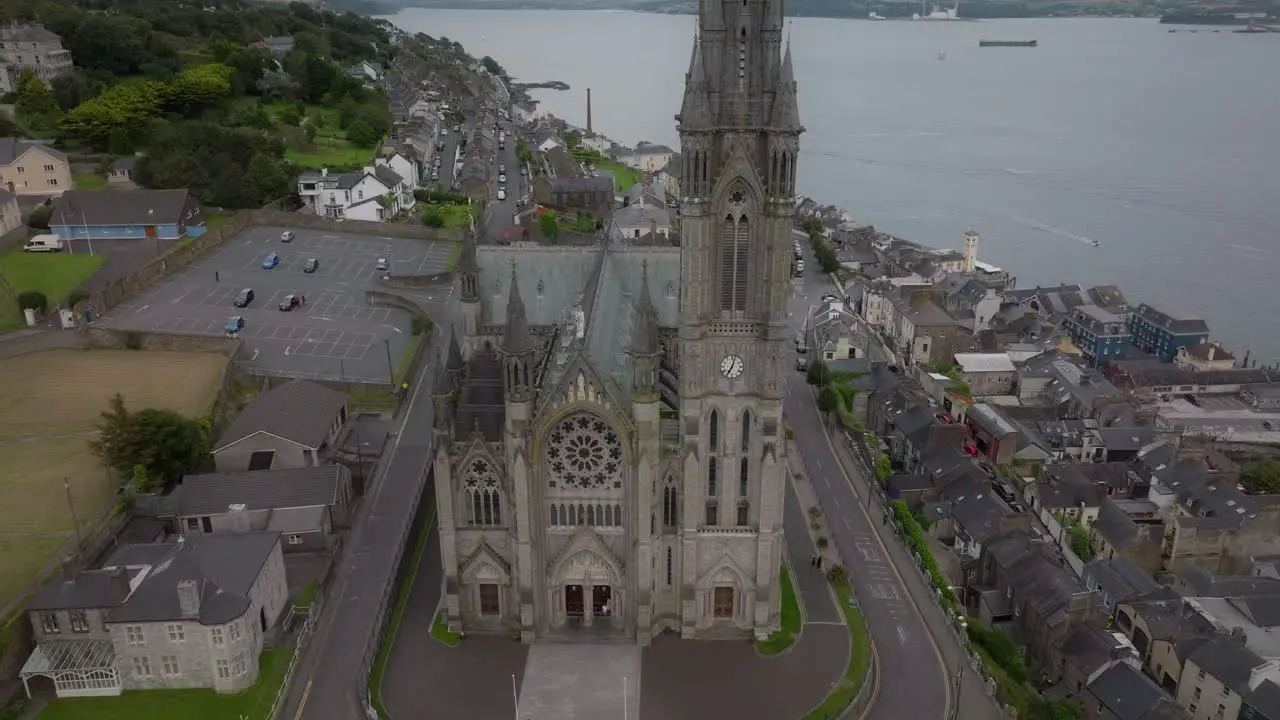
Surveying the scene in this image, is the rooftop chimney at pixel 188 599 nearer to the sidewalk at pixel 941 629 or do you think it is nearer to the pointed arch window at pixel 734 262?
the pointed arch window at pixel 734 262

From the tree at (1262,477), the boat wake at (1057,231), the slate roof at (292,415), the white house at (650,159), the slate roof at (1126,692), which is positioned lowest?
the slate roof at (1126,692)

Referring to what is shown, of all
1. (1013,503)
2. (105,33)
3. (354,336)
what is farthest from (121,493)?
(105,33)

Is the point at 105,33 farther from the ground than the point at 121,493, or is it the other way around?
the point at 105,33

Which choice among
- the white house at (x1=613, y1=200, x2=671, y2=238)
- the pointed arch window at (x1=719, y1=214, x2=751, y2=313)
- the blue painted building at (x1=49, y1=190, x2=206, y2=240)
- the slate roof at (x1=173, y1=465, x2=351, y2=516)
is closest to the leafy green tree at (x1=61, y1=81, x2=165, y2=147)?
the blue painted building at (x1=49, y1=190, x2=206, y2=240)

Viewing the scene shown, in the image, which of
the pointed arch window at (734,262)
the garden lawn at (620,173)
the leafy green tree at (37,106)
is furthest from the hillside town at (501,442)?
the garden lawn at (620,173)

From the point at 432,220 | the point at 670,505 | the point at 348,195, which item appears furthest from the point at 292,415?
the point at 348,195

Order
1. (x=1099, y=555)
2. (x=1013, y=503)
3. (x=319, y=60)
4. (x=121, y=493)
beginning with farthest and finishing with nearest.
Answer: (x=319, y=60) < (x=1013, y=503) < (x=1099, y=555) < (x=121, y=493)

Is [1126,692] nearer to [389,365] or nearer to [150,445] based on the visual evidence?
[150,445]

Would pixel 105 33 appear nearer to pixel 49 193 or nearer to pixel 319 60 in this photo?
pixel 319 60
